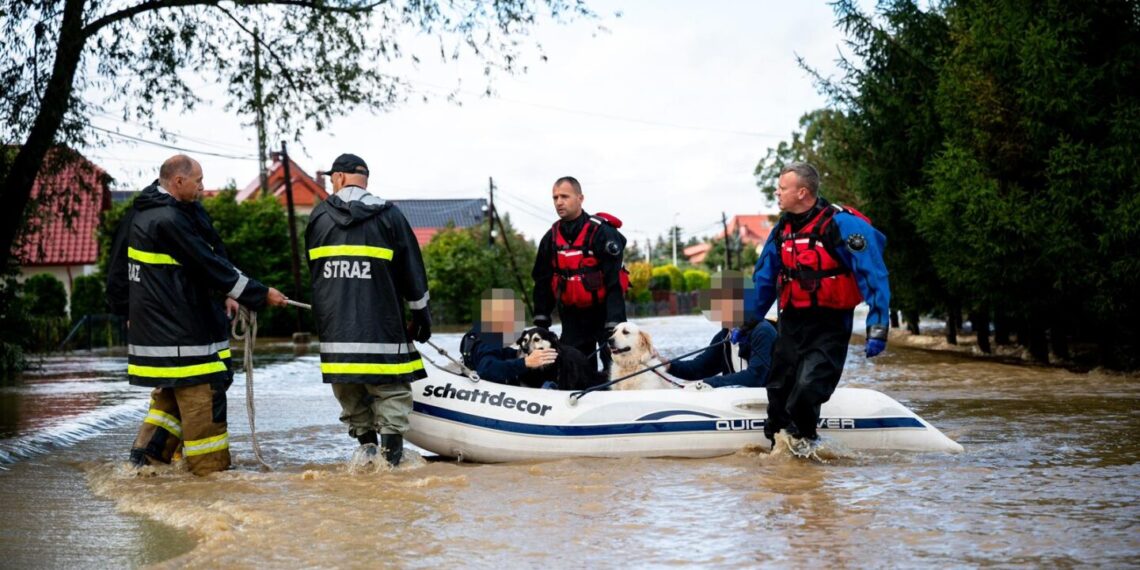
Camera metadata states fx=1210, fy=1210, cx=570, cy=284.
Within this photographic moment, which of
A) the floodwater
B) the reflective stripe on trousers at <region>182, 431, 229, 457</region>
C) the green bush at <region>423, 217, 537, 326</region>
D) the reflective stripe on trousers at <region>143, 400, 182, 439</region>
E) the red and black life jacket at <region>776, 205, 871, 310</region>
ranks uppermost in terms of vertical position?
the green bush at <region>423, 217, 537, 326</region>

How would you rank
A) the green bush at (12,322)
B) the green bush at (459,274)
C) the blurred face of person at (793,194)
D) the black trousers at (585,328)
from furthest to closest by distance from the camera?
the green bush at (459,274) → the green bush at (12,322) → the black trousers at (585,328) → the blurred face of person at (793,194)

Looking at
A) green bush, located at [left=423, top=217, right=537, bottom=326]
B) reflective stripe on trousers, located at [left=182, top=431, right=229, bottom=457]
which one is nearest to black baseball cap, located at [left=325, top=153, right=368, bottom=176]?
reflective stripe on trousers, located at [left=182, top=431, right=229, bottom=457]

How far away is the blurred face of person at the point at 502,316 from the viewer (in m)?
8.88

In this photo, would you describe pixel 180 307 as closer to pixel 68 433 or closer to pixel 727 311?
pixel 68 433

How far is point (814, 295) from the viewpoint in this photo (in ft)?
25.7

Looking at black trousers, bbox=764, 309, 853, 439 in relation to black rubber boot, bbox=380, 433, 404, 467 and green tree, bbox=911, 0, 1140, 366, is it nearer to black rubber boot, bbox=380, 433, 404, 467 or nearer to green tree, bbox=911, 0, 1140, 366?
black rubber boot, bbox=380, 433, 404, 467

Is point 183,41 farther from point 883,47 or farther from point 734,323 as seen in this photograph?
point 883,47

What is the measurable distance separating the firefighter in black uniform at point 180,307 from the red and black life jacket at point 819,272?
3394 millimetres

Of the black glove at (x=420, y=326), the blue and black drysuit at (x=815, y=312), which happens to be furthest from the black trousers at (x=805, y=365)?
the black glove at (x=420, y=326)

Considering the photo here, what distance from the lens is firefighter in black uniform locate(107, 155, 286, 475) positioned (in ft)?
26.1

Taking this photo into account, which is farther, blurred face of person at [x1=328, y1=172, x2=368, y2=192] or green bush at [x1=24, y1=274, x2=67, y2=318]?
green bush at [x1=24, y1=274, x2=67, y2=318]

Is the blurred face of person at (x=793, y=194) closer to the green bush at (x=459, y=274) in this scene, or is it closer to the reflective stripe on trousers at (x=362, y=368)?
the reflective stripe on trousers at (x=362, y=368)

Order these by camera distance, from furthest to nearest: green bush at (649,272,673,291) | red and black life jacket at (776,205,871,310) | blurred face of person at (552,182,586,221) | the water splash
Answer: green bush at (649,272,673,291) → blurred face of person at (552,182,586,221) → the water splash → red and black life jacket at (776,205,871,310)

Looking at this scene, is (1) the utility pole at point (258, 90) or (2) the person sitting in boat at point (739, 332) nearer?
(2) the person sitting in boat at point (739, 332)
